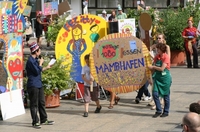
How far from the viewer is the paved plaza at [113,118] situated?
358 inches

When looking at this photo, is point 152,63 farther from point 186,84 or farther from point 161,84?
point 186,84

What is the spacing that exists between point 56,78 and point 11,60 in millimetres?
1060

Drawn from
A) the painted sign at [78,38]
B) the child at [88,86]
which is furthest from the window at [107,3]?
the child at [88,86]

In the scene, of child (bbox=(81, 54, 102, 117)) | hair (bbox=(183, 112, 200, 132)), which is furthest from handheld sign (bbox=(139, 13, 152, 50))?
hair (bbox=(183, 112, 200, 132))

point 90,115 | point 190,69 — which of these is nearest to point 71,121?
point 90,115

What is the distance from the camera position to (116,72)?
1065 centimetres

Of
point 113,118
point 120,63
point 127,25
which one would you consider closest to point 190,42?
point 127,25

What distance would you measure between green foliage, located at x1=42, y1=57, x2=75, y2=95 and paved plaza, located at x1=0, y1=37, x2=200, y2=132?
465 millimetres

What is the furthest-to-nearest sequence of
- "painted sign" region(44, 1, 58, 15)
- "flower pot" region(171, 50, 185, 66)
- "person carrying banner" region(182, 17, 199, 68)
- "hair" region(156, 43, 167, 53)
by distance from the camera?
1. "painted sign" region(44, 1, 58, 15)
2. "flower pot" region(171, 50, 185, 66)
3. "person carrying banner" region(182, 17, 199, 68)
4. "hair" region(156, 43, 167, 53)

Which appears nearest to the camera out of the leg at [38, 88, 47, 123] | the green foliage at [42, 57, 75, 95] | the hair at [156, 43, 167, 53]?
the leg at [38, 88, 47, 123]

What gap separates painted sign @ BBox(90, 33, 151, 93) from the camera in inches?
413

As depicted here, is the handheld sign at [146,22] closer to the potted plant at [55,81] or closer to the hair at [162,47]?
the hair at [162,47]

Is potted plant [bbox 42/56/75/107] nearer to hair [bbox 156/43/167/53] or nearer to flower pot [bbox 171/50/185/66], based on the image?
hair [bbox 156/43/167/53]

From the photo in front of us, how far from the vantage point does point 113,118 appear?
9.91 metres
